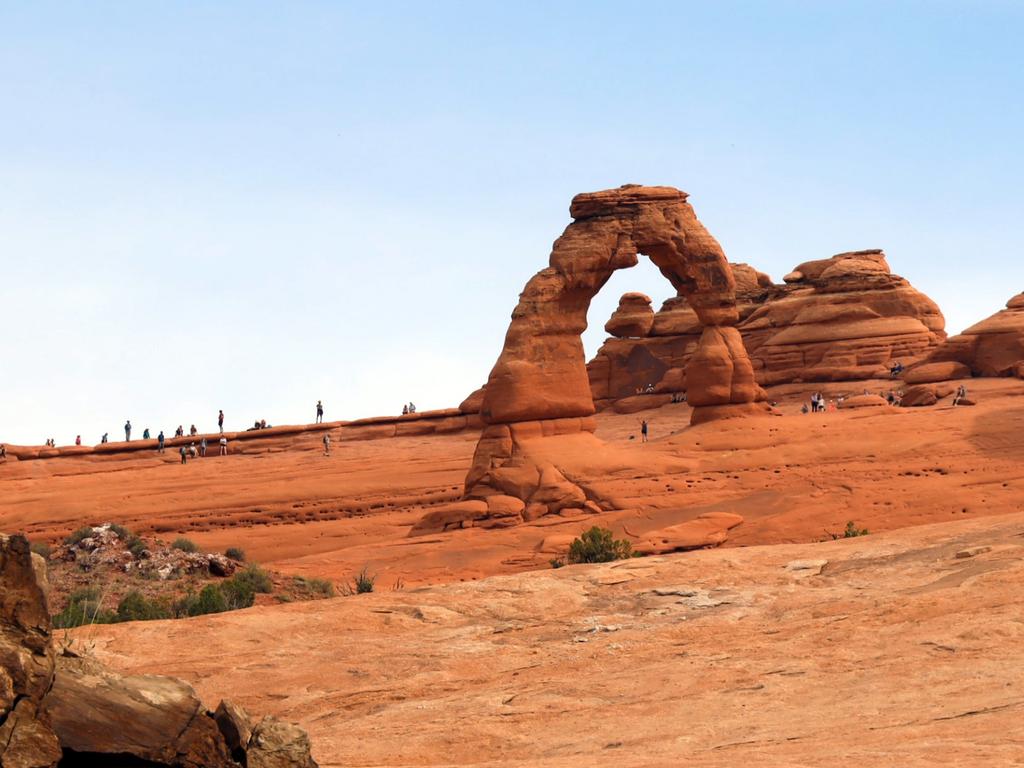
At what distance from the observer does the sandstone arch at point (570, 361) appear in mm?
34469

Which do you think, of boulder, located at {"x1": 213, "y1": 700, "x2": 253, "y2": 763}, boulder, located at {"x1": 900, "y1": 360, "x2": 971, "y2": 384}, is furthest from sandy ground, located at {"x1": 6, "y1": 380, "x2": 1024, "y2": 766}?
boulder, located at {"x1": 900, "y1": 360, "x2": 971, "y2": 384}

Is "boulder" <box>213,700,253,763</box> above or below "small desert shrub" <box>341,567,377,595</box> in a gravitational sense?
above

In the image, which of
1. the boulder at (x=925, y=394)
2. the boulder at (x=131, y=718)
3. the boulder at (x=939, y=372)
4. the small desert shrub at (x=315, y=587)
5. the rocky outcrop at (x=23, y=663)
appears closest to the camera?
the rocky outcrop at (x=23, y=663)

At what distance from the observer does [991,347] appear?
154ft

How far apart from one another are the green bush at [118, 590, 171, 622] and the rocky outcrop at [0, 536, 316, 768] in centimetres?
1232

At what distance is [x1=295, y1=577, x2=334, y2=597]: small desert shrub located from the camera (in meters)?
25.2

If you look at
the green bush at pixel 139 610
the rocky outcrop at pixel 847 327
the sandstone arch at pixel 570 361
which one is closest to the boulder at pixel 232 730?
the green bush at pixel 139 610

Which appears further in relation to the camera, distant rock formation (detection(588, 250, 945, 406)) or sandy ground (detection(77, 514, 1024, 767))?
distant rock formation (detection(588, 250, 945, 406))

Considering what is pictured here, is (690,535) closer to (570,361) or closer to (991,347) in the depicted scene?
(570,361)

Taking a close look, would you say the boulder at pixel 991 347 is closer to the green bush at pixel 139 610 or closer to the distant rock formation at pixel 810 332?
the distant rock formation at pixel 810 332

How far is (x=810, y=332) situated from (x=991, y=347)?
890cm

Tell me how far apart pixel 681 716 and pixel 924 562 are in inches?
270

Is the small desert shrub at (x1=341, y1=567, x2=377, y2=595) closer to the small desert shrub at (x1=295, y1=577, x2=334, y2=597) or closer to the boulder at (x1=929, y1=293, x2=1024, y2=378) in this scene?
the small desert shrub at (x1=295, y1=577, x2=334, y2=597)

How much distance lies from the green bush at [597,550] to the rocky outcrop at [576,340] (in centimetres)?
763
